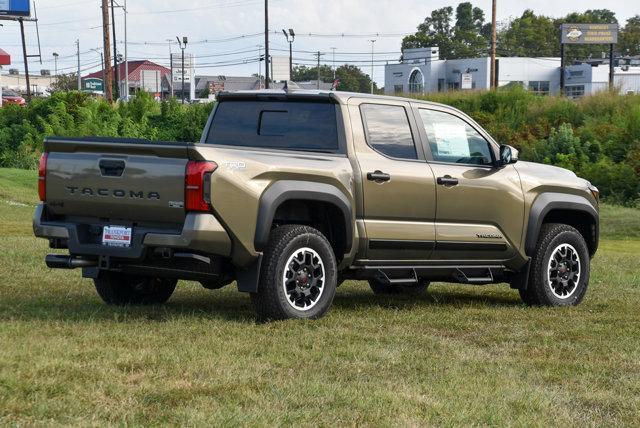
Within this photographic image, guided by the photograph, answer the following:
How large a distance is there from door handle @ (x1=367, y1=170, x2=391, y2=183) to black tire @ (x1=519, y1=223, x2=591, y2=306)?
2.07 metres

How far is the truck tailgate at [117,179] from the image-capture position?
8.49m

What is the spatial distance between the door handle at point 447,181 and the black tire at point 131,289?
2491mm

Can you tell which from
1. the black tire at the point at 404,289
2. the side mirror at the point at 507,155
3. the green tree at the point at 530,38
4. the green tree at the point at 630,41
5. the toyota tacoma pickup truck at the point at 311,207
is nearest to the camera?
the toyota tacoma pickup truck at the point at 311,207

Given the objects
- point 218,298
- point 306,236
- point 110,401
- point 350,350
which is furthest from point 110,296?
point 110,401

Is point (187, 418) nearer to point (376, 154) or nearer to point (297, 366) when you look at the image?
point (297, 366)

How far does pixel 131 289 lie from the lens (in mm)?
10133

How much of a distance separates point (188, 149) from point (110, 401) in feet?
9.11

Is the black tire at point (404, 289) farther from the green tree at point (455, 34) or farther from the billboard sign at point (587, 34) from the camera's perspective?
the green tree at point (455, 34)

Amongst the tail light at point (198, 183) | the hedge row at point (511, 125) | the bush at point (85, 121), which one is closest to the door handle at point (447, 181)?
the tail light at point (198, 183)

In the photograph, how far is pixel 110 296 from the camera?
1002cm

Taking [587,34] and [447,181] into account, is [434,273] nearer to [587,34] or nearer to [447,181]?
[447,181]

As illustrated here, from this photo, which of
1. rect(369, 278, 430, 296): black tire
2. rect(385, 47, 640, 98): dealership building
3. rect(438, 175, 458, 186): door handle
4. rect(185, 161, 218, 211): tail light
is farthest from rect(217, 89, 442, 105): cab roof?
rect(385, 47, 640, 98): dealership building

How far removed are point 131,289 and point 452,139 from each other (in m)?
3.12

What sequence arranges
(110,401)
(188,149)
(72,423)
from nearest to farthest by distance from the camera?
(72,423)
(110,401)
(188,149)
